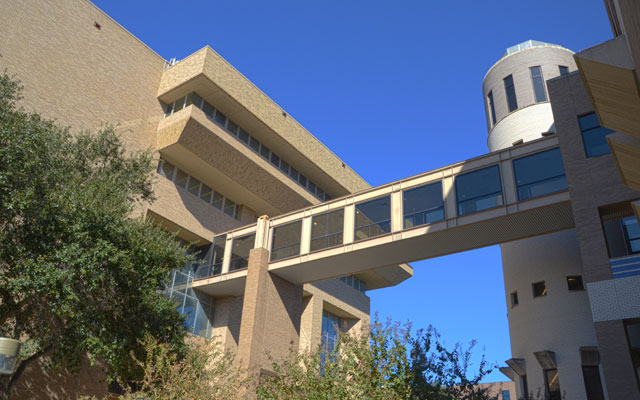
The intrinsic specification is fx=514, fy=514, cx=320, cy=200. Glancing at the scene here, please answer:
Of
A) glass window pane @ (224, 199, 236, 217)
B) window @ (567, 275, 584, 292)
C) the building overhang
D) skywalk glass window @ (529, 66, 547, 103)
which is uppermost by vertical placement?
skywalk glass window @ (529, 66, 547, 103)

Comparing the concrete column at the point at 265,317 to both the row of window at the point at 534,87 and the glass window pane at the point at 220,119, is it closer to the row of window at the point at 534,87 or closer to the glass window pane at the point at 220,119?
the glass window pane at the point at 220,119

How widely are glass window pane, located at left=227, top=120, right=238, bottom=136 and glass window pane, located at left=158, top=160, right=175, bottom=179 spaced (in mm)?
3930

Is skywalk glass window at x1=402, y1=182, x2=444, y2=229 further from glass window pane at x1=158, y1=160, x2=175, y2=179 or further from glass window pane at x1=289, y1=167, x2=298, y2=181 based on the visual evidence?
glass window pane at x1=158, y1=160, x2=175, y2=179

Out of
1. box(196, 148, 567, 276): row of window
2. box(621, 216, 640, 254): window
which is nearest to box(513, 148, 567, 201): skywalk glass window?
box(196, 148, 567, 276): row of window

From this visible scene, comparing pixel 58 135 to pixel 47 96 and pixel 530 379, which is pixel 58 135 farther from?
pixel 530 379

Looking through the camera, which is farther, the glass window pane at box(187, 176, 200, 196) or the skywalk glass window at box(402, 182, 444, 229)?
the glass window pane at box(187, 176, 200, 196)

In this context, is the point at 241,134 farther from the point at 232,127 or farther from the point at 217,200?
the point at 217,200

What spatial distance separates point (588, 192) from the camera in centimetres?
1681

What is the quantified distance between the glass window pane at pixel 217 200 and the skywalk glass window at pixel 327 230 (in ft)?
28.8

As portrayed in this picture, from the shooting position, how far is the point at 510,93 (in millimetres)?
28078

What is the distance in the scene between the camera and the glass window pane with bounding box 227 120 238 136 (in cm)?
3017

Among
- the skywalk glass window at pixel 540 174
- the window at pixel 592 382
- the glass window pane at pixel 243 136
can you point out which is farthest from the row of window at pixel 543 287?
the glass window pane at pixel 243 136

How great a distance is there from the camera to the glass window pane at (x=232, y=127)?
30.2m

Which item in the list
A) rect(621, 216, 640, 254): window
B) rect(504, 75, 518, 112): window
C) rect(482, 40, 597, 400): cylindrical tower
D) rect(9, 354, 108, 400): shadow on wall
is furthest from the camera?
rect(504, 75, 518, 112): window
